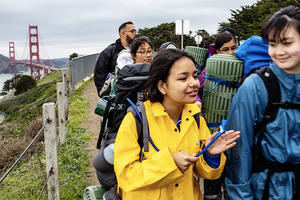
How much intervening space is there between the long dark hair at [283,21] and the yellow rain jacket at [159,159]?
585 millimetres

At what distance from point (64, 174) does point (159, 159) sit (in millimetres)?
3431

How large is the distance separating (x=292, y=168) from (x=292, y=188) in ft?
0.32

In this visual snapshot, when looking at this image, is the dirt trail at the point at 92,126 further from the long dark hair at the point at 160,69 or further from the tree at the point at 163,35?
the tree at the point at 163,35

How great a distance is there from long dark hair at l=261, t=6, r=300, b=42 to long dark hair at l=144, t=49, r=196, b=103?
450 mm

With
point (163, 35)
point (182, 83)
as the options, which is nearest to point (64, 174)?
point (182, 83)

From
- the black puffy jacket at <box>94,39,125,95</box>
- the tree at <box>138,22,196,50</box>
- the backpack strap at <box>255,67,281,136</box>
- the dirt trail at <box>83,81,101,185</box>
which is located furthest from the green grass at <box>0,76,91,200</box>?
the tree at <box>138,22,196,50</box>

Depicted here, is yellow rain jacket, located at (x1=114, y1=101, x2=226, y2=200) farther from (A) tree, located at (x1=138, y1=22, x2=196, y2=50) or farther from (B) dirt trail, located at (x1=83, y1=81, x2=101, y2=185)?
(A) tree, located at (x1=138, y1=22, x2=196, y2=50)

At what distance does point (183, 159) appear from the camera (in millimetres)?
1508

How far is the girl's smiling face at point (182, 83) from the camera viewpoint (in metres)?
1.66

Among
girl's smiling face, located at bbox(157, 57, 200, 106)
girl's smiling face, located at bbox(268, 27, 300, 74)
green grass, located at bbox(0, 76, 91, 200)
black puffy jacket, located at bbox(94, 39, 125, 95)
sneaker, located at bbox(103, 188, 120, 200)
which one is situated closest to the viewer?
girl's smiling face, located at bbox(268, 27, 300, 74)

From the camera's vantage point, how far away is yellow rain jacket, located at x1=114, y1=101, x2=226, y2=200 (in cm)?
153

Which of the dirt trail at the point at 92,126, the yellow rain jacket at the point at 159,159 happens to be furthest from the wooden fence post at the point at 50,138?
the yellow rain jacket at the point at 159,159

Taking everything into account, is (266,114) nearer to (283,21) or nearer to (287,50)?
(287,50)

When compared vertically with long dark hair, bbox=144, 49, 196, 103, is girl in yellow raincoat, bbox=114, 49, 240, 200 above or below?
below
